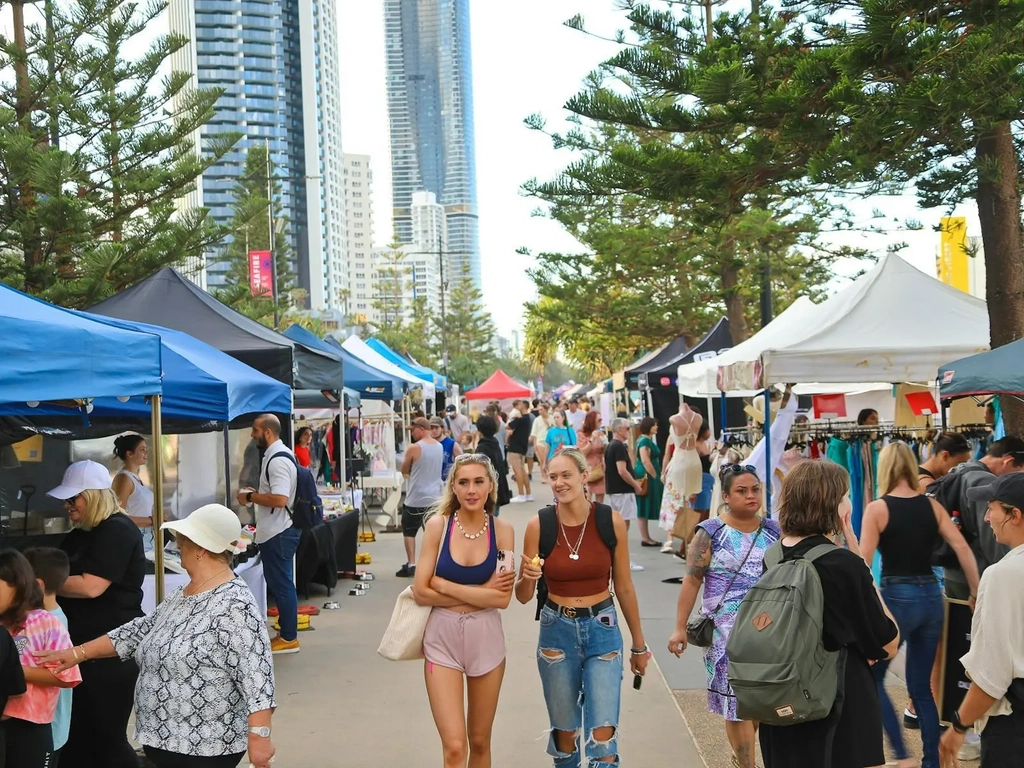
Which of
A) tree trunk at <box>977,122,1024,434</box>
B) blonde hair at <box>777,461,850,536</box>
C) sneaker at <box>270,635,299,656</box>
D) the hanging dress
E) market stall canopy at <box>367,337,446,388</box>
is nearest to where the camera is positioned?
blonde hair at <box>777,461,850,536</box>

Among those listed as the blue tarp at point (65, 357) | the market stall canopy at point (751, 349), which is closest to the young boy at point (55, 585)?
the blue tarp at point (65, 357)

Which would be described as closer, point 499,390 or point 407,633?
point 407,633

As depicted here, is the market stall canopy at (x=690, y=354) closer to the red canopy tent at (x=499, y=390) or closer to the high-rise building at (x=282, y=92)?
the red canopy tent at (x=499, y=390)

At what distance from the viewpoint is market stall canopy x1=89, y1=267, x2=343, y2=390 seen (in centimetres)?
974

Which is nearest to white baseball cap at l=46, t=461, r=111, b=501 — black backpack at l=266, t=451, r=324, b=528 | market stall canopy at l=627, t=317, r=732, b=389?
black backpack at l=266, t=451, r=324, b=528

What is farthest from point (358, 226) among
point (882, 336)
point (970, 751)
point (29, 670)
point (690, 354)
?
point (29, 670)

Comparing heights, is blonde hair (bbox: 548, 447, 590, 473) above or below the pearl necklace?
above

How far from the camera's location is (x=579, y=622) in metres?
4.80

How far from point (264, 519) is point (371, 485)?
10.8 metres

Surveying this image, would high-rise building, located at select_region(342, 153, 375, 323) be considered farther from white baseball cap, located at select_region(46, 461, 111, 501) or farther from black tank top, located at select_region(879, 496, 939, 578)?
black tank top, located at select_region(879, 496, 939, 578)

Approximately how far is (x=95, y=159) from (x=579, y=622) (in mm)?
12026

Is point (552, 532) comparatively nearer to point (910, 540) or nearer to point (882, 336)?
point (910, 540)

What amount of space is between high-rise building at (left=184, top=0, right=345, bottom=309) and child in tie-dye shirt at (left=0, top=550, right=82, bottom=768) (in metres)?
102

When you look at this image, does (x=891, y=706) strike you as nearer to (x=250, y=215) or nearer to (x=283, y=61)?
(x=250, y=215)
